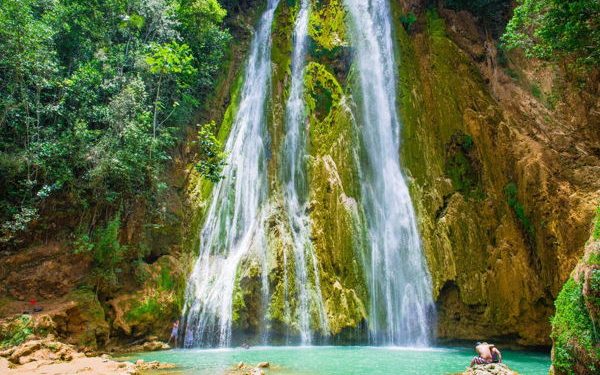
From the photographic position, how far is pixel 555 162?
15.1 m

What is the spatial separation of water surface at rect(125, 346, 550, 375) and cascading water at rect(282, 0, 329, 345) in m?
1.46

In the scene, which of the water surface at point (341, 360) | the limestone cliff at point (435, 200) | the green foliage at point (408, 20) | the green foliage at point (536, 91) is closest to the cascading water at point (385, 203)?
the limestone cliff at point (435, 200)

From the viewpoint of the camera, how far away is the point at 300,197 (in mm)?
17312

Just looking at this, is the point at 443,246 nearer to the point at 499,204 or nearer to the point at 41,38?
the point at 499,204

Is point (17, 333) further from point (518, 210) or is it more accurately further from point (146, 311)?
point (518, 210)

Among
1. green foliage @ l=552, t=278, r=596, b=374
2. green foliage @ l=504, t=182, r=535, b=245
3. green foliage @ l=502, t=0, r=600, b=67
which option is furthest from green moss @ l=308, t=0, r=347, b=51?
green foliage @ l=552, t=278, r=596, b=374

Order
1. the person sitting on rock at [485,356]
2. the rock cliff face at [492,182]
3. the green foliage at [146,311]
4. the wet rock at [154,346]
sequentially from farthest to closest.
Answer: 1. the rock cliff face at [492,182]
2. the green foliage at [146,311]
3. the wet rock at [154,346]
4. the person sitting on rock at [485,356]

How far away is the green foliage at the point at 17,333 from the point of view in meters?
11.1

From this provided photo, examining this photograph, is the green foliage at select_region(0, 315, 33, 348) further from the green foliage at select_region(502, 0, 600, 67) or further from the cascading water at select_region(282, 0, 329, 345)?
the green foliage at select_region(502, 0, 600, 67)

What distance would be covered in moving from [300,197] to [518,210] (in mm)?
8513

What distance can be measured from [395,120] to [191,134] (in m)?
9.72

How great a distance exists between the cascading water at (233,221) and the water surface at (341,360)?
1.34 meters

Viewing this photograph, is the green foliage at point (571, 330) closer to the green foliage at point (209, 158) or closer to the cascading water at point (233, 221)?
the cascading water at point (233, 221)

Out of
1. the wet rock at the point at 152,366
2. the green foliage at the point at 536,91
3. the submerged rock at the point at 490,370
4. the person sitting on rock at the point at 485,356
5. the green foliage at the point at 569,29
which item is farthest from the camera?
the green foliage at the point at 536,91
